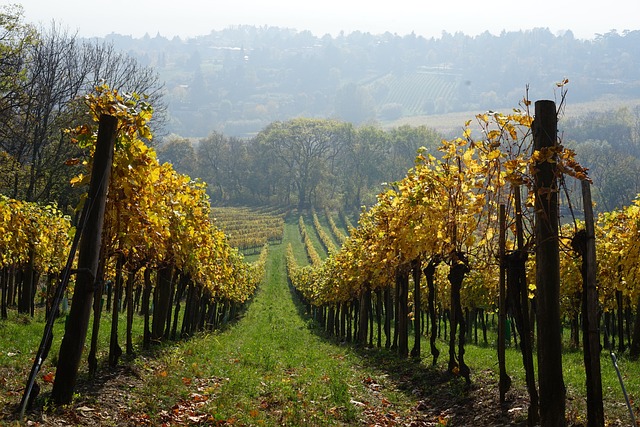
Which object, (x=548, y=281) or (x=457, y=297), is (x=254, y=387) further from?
(x=548, y=281)

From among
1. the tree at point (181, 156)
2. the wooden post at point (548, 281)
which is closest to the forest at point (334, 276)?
the wooden post at point (548, 281)

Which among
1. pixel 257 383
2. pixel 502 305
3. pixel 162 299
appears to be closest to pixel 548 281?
pixel 502 305

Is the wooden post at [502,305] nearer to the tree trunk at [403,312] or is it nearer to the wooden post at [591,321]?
the wooden post at [591,321]

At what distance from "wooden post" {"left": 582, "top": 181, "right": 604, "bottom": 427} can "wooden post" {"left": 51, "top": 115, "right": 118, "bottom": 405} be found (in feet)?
18.7

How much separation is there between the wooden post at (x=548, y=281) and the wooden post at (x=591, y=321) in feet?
1.19

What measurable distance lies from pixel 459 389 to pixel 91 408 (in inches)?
257

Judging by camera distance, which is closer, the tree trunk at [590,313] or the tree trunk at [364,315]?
the tree trunk at [590,313]

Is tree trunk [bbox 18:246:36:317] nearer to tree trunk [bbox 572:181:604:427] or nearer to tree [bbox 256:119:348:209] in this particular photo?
tree trunk [bbox 572:181:604:427]

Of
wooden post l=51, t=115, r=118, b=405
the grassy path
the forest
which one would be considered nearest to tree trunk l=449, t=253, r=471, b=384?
the forest

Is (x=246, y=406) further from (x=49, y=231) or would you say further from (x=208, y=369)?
(x=49, y=231)

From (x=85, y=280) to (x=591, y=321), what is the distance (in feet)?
19.3

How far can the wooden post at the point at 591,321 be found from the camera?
22.0 feet

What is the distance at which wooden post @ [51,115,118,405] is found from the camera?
763 cm

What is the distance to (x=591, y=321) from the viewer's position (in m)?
6.70
